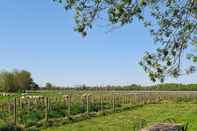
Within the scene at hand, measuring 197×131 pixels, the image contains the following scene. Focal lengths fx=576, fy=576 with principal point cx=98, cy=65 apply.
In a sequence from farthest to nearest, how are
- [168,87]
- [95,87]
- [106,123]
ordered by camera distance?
[95,87]
[168,87]
[106,123]

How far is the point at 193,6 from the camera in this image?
14664 mm

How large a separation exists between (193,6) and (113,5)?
6.71 feet

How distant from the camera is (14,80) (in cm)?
11175

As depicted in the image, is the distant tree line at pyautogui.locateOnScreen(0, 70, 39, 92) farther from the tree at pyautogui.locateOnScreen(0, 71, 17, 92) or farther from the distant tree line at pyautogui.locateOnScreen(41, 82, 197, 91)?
the distant tree line at pyautogui.locateOnScreen(41, 82, 197, 91)

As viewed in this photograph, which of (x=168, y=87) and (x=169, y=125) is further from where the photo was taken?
(x=168, y=87)

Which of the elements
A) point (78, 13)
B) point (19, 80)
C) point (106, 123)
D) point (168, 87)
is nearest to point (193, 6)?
point (78, 13)

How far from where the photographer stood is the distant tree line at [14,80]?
111 m

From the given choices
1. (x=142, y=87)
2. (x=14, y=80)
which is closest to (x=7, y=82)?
(x=14, y=80)

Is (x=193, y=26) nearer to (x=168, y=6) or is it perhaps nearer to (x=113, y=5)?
(x=168, y=6)

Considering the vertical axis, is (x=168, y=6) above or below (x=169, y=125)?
above

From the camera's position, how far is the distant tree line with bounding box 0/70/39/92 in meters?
111

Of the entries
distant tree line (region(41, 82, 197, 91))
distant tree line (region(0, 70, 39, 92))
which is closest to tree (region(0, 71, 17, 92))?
distant tree line (region(0, 70, 39, 92))

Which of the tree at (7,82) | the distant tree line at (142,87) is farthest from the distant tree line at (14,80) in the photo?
the distant tree line at (142,87)

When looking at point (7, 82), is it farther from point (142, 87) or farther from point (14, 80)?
point (142, 87)
